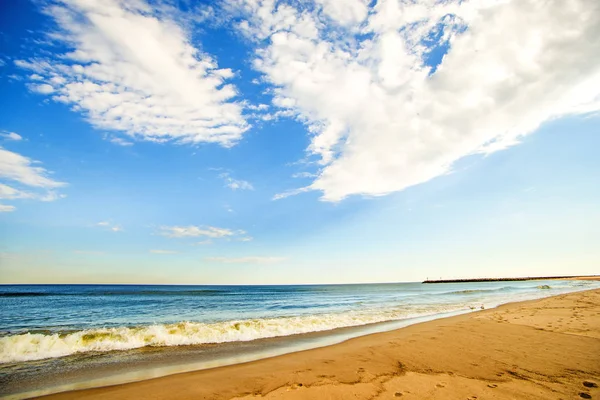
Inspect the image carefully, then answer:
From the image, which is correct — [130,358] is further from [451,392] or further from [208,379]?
[451,392]

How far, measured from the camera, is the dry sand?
557cm

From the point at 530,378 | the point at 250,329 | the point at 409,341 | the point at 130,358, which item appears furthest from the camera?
the point at 250,329

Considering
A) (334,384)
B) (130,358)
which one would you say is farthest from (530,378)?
(130,358)

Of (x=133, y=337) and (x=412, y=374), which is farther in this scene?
(x=133, y=337)

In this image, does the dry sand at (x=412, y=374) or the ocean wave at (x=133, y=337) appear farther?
the ocean wave at (x=133, y=337)

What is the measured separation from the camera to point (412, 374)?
6.68m

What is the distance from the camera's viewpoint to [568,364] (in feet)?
22.4

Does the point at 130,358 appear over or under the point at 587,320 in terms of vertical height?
under

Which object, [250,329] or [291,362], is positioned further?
[250,329]

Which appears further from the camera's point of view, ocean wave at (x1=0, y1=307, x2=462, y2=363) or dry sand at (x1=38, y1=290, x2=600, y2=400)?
ocean wave at (x1=0, y1=307, x2=462, y2=363)

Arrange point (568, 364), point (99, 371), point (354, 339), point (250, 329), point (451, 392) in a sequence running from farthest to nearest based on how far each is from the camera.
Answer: point (250, 329)
point (354, 339)
point (99, 371)
point (568, 364)
point (451, 392)

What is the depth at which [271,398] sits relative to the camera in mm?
5605

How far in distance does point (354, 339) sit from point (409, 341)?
7.91 ft

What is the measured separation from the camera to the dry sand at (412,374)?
5.57 meters
